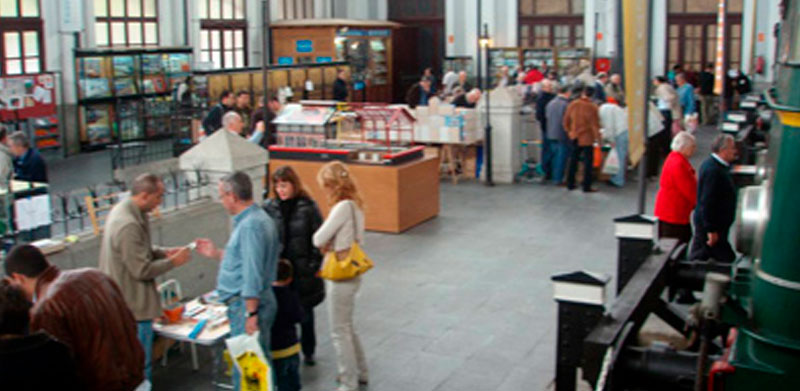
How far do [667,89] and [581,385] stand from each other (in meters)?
10.4

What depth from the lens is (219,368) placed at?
20.4ft

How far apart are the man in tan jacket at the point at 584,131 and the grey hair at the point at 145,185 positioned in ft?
28.8

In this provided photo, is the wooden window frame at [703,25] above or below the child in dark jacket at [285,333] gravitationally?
above

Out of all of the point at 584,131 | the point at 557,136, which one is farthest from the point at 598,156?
the point at 584,131

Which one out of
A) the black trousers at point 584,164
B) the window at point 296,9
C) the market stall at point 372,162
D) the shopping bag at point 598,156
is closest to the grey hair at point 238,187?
the market stall at point 372,162

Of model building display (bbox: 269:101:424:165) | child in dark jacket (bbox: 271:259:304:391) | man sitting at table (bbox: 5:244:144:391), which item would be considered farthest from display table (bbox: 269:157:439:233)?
man sitting at table (bbox: 5:244:144:391)

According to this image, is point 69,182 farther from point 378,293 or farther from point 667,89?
point 667,89

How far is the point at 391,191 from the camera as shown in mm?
11188

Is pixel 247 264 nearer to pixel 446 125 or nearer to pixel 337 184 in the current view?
pixel 337 184

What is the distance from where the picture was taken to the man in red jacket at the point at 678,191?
26.0 feet

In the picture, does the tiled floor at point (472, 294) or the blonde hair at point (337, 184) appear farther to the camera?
the tiled floor at point (472, 294)

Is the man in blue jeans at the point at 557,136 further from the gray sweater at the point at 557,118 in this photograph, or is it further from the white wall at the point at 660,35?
the white wall at the point at 660,35

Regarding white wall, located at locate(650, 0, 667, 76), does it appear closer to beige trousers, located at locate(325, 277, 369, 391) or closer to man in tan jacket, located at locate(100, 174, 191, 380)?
beige trousers, located at locate(325, 277, 369, 391)

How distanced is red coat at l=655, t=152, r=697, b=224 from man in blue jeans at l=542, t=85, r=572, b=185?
19.0 ft
